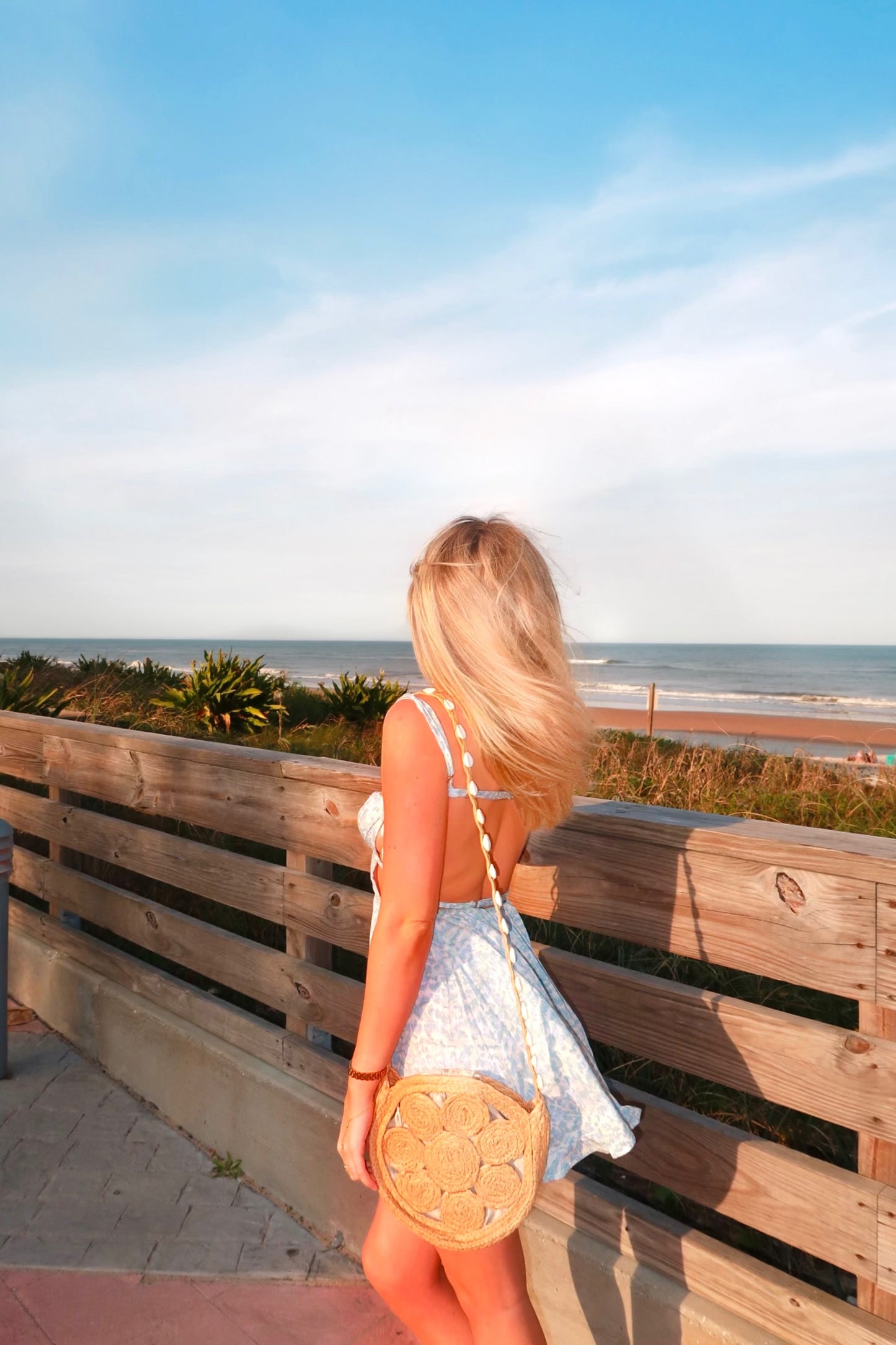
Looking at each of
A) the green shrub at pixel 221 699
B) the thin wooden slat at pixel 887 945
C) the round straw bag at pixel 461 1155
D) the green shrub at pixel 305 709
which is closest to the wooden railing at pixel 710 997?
the thin wooden slat at pixel 887 945

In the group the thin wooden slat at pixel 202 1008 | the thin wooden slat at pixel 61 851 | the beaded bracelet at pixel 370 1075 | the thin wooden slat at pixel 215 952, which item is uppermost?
the beaded bracelet at pixel 370 1075

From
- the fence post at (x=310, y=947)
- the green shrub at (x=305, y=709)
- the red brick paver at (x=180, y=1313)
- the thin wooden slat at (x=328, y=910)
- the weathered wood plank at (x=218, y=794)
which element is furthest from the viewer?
the green shrub at (x=305, y=709)

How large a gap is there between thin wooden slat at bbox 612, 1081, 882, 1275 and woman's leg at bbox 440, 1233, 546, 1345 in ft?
2.14

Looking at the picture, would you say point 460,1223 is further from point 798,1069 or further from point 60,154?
point 60,154

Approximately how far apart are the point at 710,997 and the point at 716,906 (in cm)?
23

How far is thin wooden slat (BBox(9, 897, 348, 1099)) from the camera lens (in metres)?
3.28

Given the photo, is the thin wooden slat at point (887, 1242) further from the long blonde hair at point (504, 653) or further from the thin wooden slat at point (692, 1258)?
the long blonde hair at point (504, 653)

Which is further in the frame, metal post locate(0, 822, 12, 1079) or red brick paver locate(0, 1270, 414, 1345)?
metal post locate(0, 822, 12, 1079)

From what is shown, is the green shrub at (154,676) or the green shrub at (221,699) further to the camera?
the green shrub at (154,676)

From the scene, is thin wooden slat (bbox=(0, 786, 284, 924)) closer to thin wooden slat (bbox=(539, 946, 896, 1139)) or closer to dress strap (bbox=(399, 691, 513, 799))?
thin wooden slat (bbox=(539, 946, 896, 1139))

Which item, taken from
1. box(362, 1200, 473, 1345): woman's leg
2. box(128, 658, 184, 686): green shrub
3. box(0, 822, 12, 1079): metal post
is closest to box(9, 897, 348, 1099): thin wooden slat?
box(0, 822, 12, 1079): metal post

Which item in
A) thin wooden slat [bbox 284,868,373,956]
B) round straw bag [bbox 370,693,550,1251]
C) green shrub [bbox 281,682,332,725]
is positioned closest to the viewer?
round straw bag [bbox 370,693,550,1251]

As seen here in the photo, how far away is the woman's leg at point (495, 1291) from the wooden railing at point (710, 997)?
687 millimetres

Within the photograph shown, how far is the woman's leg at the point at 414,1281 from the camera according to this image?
1.73m
